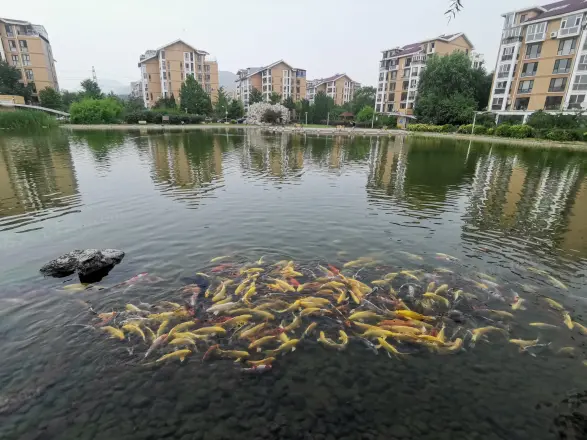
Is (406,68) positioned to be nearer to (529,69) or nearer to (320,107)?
(320,107)

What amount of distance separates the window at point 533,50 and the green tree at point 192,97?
268ft

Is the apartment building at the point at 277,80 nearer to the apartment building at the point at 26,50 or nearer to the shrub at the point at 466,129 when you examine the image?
the apartment building at the point at 26,50

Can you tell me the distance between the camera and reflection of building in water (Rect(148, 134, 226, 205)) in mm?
22038

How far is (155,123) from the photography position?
90.9 metres

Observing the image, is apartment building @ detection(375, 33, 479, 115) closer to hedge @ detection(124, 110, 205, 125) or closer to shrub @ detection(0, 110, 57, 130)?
hedge @ detection(124, 110, 205, 125)

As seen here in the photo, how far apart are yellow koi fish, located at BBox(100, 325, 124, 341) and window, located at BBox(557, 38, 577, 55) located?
84497mm

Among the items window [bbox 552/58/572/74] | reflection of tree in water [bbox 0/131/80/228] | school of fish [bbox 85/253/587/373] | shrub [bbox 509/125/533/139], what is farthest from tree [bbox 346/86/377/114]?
school of fish [bbox 85/253/587/373]

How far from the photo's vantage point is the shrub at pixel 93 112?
79.8 m

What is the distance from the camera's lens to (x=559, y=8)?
64.3 m

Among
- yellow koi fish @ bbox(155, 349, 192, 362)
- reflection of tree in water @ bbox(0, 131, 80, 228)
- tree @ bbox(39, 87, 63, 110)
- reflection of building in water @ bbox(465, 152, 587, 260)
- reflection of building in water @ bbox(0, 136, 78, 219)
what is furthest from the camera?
tree @ bbox(39, 87, 63, 110)

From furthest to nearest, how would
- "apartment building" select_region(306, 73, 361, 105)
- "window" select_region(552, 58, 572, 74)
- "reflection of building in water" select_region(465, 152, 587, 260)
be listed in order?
"apartment building" select_region(306, 73, 361, 105) → "window" select_region(552, 58, 572, 74) → "reflection of building in water" select_region(465, 152, 587, 260)

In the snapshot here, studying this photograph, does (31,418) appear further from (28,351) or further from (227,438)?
(227,438)

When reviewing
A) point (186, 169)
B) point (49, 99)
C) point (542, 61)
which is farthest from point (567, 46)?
point (49, 99)

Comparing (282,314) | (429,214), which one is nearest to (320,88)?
(429,214)
